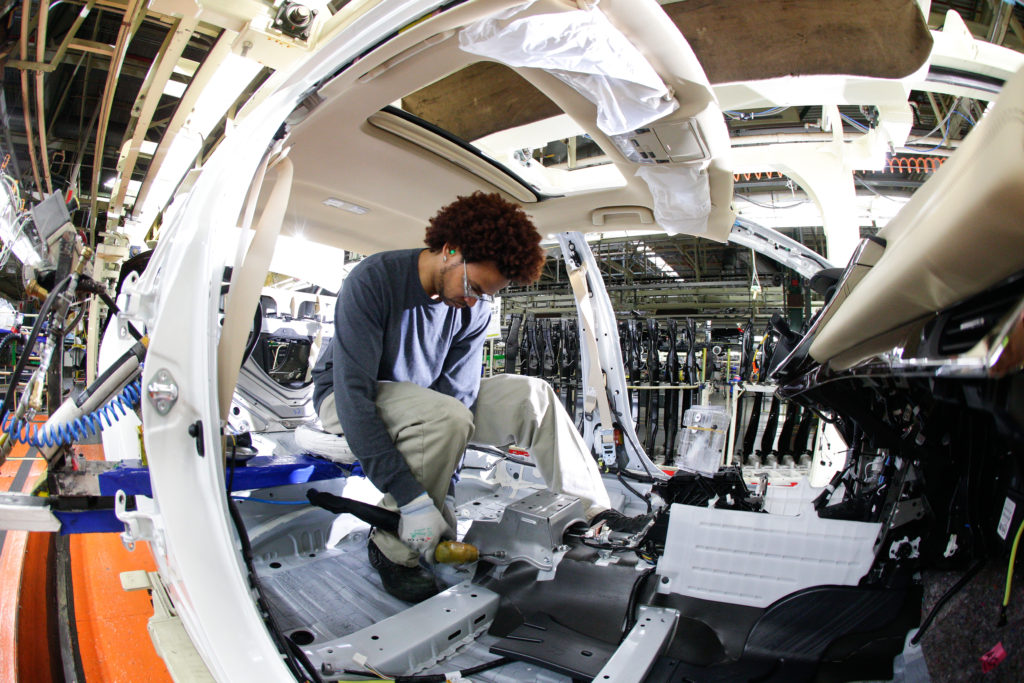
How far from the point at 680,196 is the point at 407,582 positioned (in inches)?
74.8

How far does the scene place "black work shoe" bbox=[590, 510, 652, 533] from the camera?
225 cm

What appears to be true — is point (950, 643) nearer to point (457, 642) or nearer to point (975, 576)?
point (975, 576)

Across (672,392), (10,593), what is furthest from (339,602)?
(672,392)

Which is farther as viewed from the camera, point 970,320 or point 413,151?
point 413,151

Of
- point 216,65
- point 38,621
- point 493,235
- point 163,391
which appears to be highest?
point 216,65

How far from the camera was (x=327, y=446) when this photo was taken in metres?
2.47

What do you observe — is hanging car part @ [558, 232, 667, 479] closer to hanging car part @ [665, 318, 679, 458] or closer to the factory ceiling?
the factory ceiling

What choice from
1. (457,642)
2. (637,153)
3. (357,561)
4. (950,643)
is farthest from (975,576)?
(357,561)

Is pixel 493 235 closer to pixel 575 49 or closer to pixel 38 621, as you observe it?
pixel 575 49

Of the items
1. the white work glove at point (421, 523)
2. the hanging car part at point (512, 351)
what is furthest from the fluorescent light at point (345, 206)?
the hanging car part at point (512, 351)

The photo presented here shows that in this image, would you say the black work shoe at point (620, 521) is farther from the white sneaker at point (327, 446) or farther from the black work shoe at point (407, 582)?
the white sneaker at point (327, 446)

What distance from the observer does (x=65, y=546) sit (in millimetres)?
2658

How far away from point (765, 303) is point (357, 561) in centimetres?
977

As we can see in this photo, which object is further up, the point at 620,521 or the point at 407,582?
the point at 620,521
